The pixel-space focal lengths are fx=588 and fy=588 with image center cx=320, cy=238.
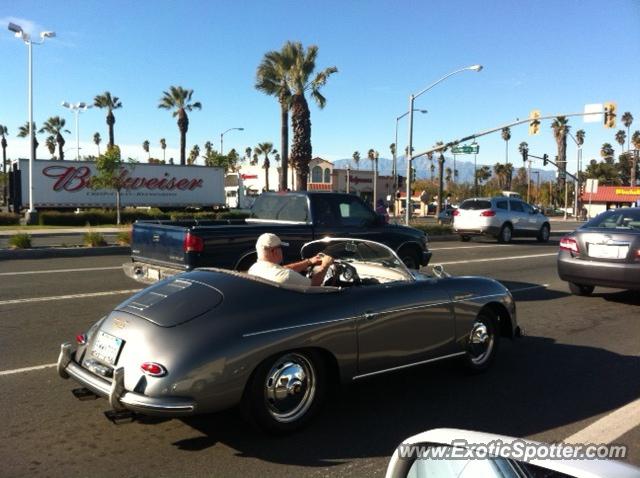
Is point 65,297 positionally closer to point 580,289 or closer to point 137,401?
point 137,401

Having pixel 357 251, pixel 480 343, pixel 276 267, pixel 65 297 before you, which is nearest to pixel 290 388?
pixel 276 267

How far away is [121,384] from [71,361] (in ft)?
2.69

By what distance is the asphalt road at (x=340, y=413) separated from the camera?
11.7 ft

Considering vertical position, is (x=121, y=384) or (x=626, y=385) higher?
(x=121, y=384)

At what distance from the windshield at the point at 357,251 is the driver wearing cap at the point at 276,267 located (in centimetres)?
40

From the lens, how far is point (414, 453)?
2205 mm

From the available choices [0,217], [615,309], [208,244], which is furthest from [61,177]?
[615,309]

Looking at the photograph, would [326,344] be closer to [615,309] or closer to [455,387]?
[455,387]

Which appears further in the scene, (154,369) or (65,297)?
(65,297)

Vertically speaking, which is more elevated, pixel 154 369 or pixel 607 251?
pixel 607 251

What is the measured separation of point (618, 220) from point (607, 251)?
837mm

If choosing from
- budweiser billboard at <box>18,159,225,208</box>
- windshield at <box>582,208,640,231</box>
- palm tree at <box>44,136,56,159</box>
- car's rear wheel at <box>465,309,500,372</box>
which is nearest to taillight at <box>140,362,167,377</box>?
car's rear wheel at <box>465,309,500,372</box>

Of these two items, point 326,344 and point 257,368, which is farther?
point 326,344

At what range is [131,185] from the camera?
38125 mm
